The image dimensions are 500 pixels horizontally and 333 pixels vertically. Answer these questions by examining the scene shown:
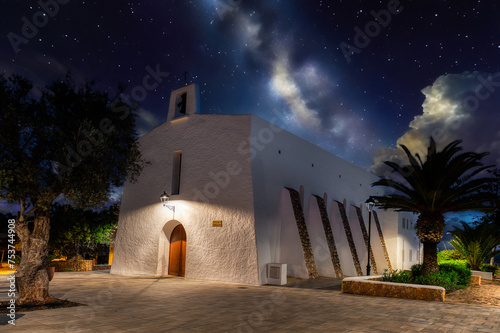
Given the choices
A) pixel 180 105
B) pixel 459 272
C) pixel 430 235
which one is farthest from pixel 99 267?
pixel 459 272

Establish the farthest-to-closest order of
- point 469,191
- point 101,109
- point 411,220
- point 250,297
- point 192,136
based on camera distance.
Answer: point 411,220
point 192,136
point 469,191
point 250,297
point 101,109

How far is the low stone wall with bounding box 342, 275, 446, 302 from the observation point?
11.5 metres

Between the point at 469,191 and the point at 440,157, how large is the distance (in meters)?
1.61

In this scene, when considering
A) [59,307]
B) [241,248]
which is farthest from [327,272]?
[59,307]

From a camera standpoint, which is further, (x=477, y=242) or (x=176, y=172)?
(x=477, y=242)

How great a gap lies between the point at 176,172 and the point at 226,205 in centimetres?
381

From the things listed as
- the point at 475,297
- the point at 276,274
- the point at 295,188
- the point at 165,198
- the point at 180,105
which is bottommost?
the point at 475,297

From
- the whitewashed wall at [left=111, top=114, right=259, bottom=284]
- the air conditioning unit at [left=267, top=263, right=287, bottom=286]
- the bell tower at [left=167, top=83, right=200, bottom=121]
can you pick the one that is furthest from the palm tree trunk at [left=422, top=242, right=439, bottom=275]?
the bell tower at [left=167, top=83, right=200, bottom=121]

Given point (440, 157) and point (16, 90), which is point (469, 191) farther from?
point (16, 90)

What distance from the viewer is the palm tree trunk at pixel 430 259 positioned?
13.8 meters

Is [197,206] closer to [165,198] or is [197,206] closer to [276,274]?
[165,198]

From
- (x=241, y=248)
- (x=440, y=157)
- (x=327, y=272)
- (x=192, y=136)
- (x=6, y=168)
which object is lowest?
(x=327, y=272)

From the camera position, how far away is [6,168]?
888cm

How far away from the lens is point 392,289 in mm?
12133
